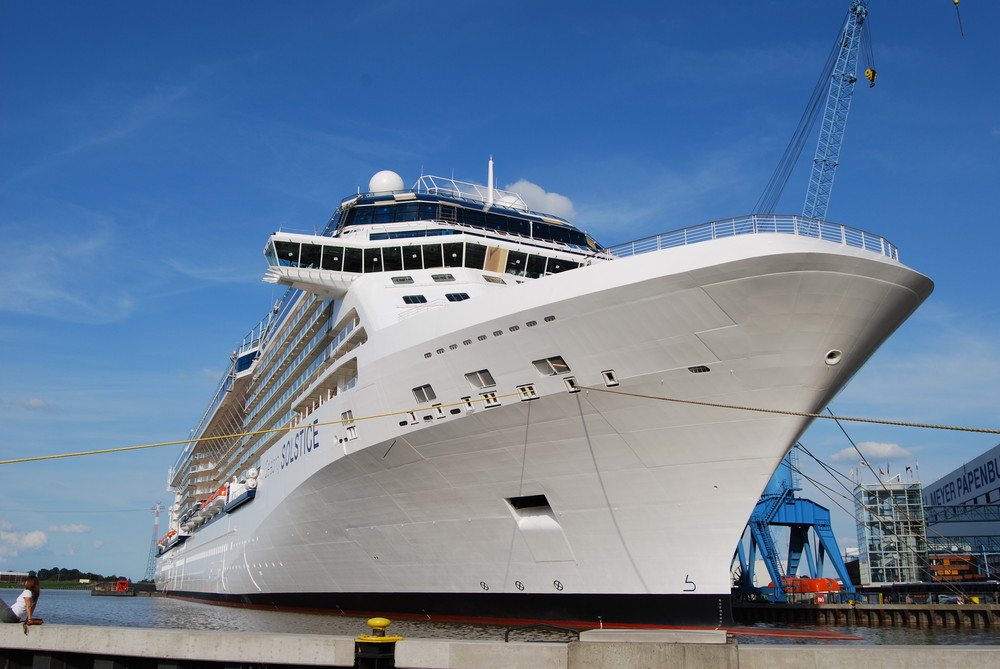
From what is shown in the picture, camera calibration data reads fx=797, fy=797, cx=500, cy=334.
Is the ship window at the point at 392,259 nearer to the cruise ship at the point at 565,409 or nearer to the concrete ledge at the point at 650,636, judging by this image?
the cruise ship at the point at 565,409

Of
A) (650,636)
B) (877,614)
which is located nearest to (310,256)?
(650,636)

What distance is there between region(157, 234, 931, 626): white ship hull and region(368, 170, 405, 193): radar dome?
9.31m

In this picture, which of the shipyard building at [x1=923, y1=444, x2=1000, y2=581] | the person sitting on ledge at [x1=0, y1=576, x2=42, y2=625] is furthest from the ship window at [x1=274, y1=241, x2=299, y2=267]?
the shipyard building at [x1=923, y1=444, x2=1000, y2=581]

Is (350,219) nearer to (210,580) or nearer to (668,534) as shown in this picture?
(668,534)

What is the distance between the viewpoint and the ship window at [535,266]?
22.1m

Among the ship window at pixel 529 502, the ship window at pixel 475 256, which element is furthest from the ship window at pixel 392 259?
the ship window at pixel 529 502

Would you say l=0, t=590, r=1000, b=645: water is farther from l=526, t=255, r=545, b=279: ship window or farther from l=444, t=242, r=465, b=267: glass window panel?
Result: l=526, t=255, r=545, b=279: ship window

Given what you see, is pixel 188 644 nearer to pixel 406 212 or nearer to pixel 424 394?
pixel 424 394

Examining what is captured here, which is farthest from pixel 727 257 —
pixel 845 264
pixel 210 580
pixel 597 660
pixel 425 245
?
pixel 210 580

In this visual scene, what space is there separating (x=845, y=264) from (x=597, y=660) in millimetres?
8730

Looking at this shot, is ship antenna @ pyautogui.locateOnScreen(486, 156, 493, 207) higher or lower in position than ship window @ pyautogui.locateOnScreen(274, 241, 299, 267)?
higher

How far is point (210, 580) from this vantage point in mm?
35000

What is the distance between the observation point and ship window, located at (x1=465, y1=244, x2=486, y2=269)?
69.0 ft

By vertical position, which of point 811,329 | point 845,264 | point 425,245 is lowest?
point 811,329
